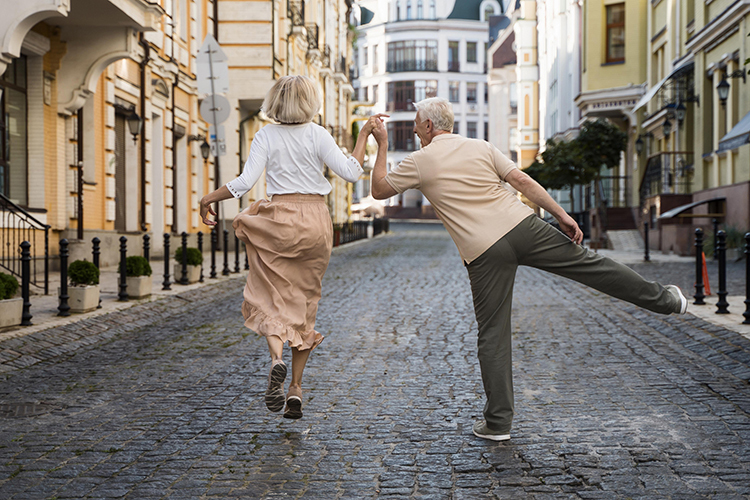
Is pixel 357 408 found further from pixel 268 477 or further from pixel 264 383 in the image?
pixel 268 477

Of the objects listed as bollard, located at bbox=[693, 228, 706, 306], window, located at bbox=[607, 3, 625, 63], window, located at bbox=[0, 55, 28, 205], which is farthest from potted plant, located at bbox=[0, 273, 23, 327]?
window, located at bbox=[607, 3, 625, 63]

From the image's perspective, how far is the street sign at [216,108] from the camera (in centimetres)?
1677

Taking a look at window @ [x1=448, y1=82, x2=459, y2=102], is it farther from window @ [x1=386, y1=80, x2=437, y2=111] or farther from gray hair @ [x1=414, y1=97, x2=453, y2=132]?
gray hair @ [x1=414, y1=97, x2=453, y2=132]

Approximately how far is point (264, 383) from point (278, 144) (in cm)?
203

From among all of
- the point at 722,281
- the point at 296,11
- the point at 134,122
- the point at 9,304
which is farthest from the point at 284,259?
the point at 296,11

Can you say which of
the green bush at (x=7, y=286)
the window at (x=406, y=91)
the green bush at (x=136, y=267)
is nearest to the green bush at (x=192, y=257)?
the green bush at (x=136, y=267)

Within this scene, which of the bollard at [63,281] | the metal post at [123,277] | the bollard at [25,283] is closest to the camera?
the bollard at [25,283]

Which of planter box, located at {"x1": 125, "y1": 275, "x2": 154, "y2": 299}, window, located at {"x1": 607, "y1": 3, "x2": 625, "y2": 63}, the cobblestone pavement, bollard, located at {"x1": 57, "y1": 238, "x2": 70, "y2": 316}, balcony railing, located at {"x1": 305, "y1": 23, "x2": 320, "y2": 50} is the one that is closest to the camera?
the cobblestone pavement

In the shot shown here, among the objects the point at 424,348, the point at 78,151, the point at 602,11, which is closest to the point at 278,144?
the point at 424,348

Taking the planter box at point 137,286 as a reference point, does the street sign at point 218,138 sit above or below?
above

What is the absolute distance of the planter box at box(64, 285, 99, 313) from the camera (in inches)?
397

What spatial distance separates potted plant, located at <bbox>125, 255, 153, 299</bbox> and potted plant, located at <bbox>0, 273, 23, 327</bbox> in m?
3.10

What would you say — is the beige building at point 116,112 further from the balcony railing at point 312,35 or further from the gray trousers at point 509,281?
the gray trousers at point 509,281

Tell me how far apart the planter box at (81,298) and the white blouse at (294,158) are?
570cm
